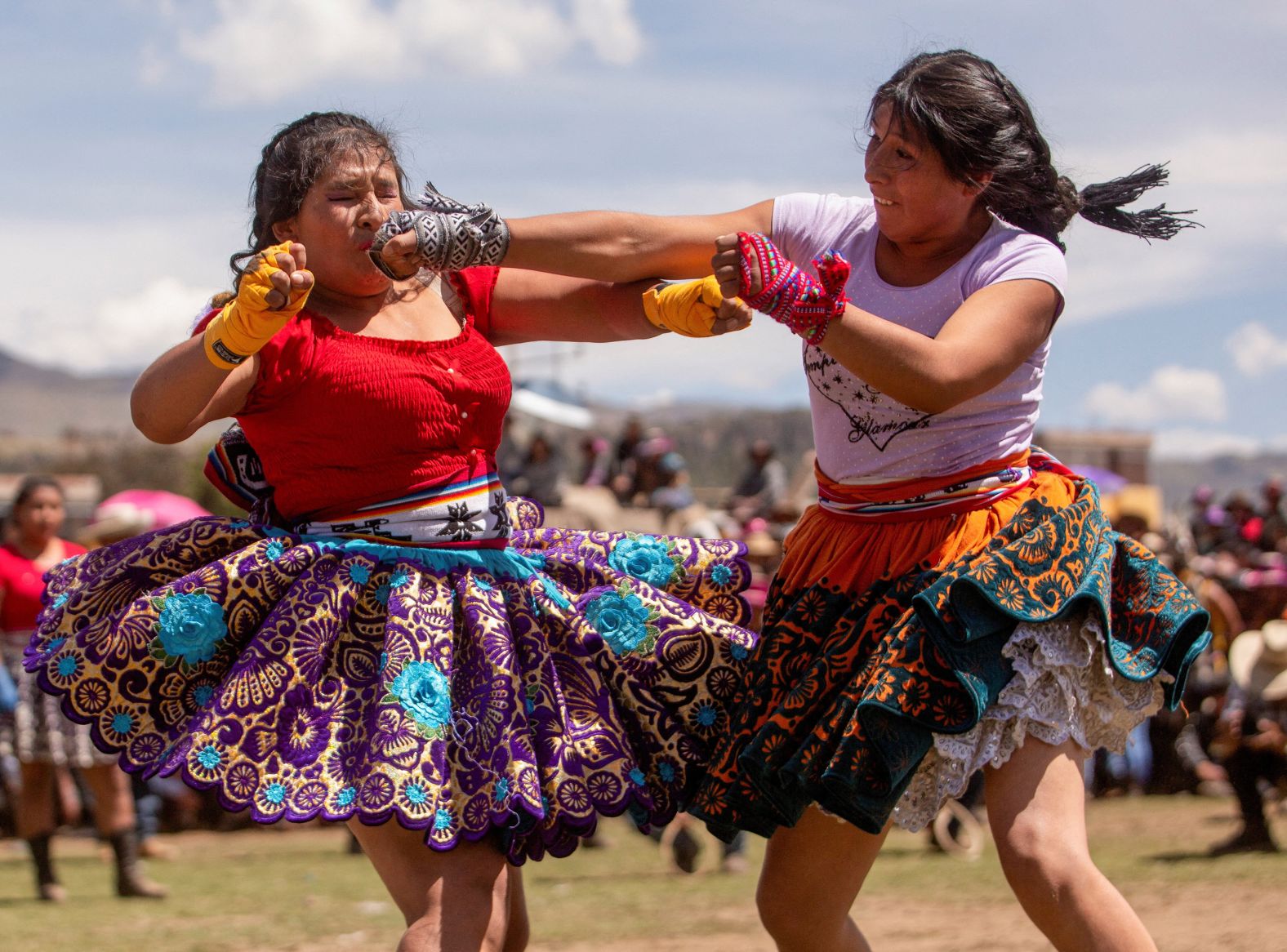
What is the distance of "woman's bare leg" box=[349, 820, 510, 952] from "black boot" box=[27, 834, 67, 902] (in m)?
4.94

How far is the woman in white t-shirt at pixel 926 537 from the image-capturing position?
109 inches

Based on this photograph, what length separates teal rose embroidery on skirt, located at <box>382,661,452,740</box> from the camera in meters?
2.83

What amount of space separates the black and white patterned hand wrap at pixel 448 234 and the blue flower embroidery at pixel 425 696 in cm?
78

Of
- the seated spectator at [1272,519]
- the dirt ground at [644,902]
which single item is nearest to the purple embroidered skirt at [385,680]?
the dirt ground at [644,902]

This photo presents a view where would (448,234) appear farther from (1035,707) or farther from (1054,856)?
(1054,856)

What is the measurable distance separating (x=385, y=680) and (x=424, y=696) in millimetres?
79

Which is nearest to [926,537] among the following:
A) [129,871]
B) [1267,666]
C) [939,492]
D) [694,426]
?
[939,492]

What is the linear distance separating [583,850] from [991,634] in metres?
6.65

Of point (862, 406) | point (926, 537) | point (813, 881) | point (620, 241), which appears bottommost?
point (813, 881)

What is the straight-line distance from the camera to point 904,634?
2.87 m

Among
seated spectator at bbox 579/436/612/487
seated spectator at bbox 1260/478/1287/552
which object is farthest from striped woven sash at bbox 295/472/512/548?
seated spectator at bbox 579/436/612/487

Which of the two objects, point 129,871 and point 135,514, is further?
point 135,514

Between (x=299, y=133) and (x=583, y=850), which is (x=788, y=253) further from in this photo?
(x=583, y=850)

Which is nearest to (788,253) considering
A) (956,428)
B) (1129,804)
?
(956,428)
